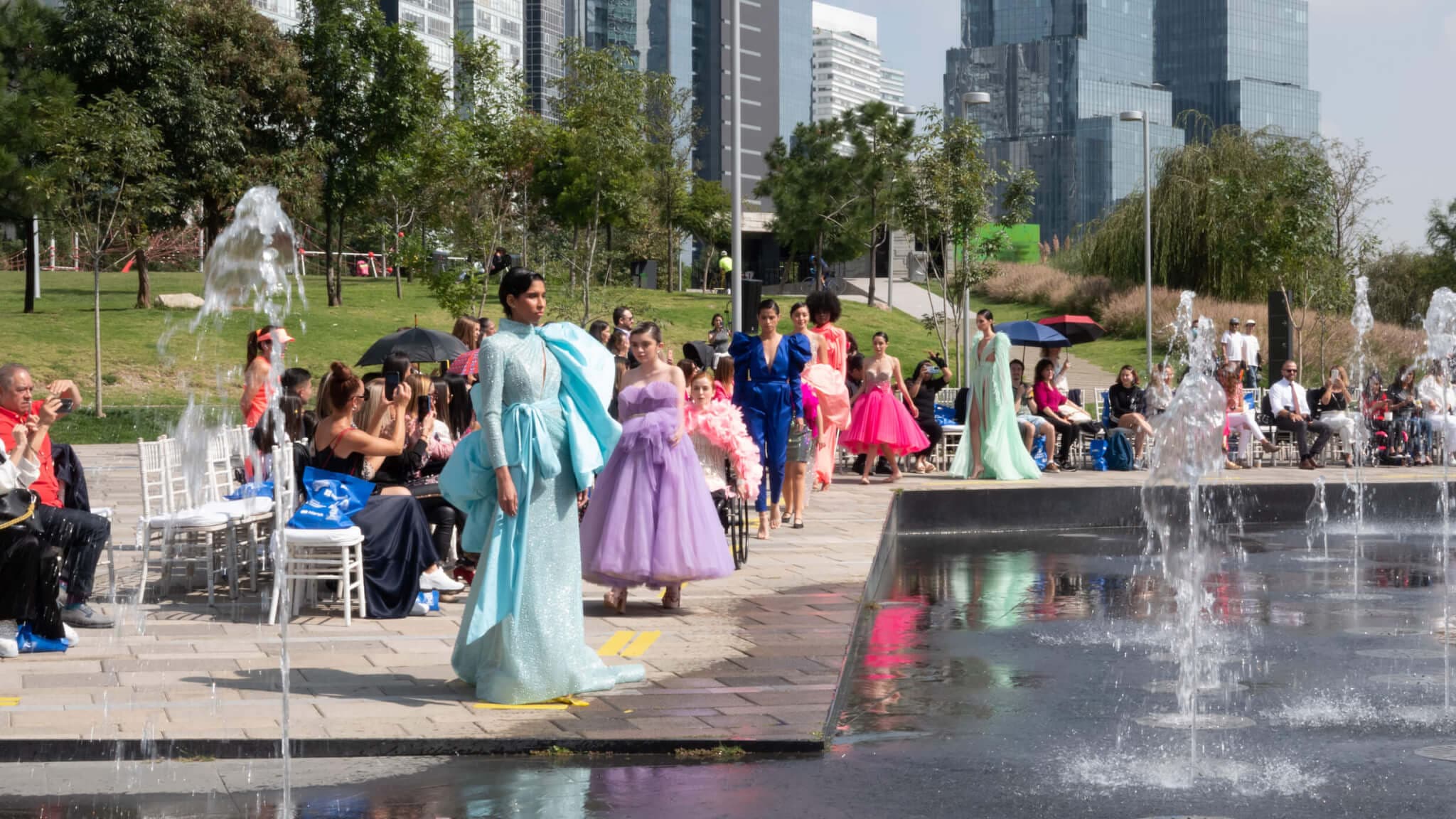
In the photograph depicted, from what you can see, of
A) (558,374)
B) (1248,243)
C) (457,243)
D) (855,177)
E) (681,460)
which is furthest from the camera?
(855,177)

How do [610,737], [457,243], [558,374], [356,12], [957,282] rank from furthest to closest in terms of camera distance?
[356,12]
[957,282]
[457,243]
[558,374]
[610,737]

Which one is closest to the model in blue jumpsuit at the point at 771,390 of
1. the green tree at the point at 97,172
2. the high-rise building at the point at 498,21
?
the green tree at the point at 97,172

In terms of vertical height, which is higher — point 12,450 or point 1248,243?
point 1248,243

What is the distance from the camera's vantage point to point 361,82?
4381 centimetres

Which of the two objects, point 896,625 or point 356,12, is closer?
point 896,625

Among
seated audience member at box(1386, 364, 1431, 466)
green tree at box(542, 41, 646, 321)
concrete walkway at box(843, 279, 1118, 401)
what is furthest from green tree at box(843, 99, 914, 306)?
seated audience member at box(1386, 364, 1431, 466)

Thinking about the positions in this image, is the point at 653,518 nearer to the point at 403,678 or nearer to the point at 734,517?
the point at 403,678

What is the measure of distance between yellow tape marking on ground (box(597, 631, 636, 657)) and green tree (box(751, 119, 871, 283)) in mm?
54259

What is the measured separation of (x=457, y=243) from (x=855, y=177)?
34.7m

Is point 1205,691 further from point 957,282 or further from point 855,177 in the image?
point 855,177

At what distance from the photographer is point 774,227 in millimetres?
71062

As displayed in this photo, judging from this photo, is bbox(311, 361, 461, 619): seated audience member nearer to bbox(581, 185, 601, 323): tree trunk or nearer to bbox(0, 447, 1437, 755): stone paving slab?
bbox(0, 447, 1437, 755): stone paving slab

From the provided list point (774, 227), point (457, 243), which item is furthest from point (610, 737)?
point (774, 227)

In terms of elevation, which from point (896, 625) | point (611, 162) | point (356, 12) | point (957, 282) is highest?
point (356, 12)
